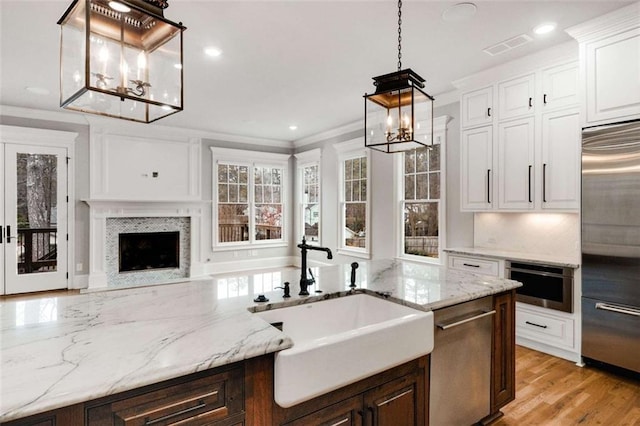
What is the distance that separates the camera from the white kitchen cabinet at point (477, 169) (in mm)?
4043

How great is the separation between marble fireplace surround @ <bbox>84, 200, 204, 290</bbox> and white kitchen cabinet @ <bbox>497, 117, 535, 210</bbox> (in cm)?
540

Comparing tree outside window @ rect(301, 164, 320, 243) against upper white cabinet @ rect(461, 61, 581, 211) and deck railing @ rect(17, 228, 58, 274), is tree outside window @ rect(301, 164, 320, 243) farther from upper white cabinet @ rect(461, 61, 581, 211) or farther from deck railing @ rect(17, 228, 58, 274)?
deck railing @ rect(17, 228, 58, 274)

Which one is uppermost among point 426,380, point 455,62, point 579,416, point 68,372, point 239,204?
point 455,62

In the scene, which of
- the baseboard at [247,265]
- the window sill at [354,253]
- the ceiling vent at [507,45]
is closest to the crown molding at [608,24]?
the ceiling vent at [507,45]

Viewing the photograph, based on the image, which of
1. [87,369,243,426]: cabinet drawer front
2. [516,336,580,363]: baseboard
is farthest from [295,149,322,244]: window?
[87,369,243,426]: cabinet drawer front

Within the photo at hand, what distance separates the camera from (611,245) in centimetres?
290

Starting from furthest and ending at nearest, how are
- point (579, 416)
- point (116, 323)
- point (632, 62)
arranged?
point (632, 62), point (579, 416), point (116, 323)

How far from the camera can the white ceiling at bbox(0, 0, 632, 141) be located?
9.22 ft

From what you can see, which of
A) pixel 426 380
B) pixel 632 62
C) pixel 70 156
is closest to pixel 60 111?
pixel 70 156

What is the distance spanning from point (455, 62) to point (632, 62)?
4.91 feet

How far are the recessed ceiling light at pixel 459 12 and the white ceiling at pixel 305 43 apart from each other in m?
0.05

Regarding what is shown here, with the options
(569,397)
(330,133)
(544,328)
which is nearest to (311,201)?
(330,133)

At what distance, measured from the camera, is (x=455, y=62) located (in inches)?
150

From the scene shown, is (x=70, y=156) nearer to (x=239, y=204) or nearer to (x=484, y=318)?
(x=239, y=204)
